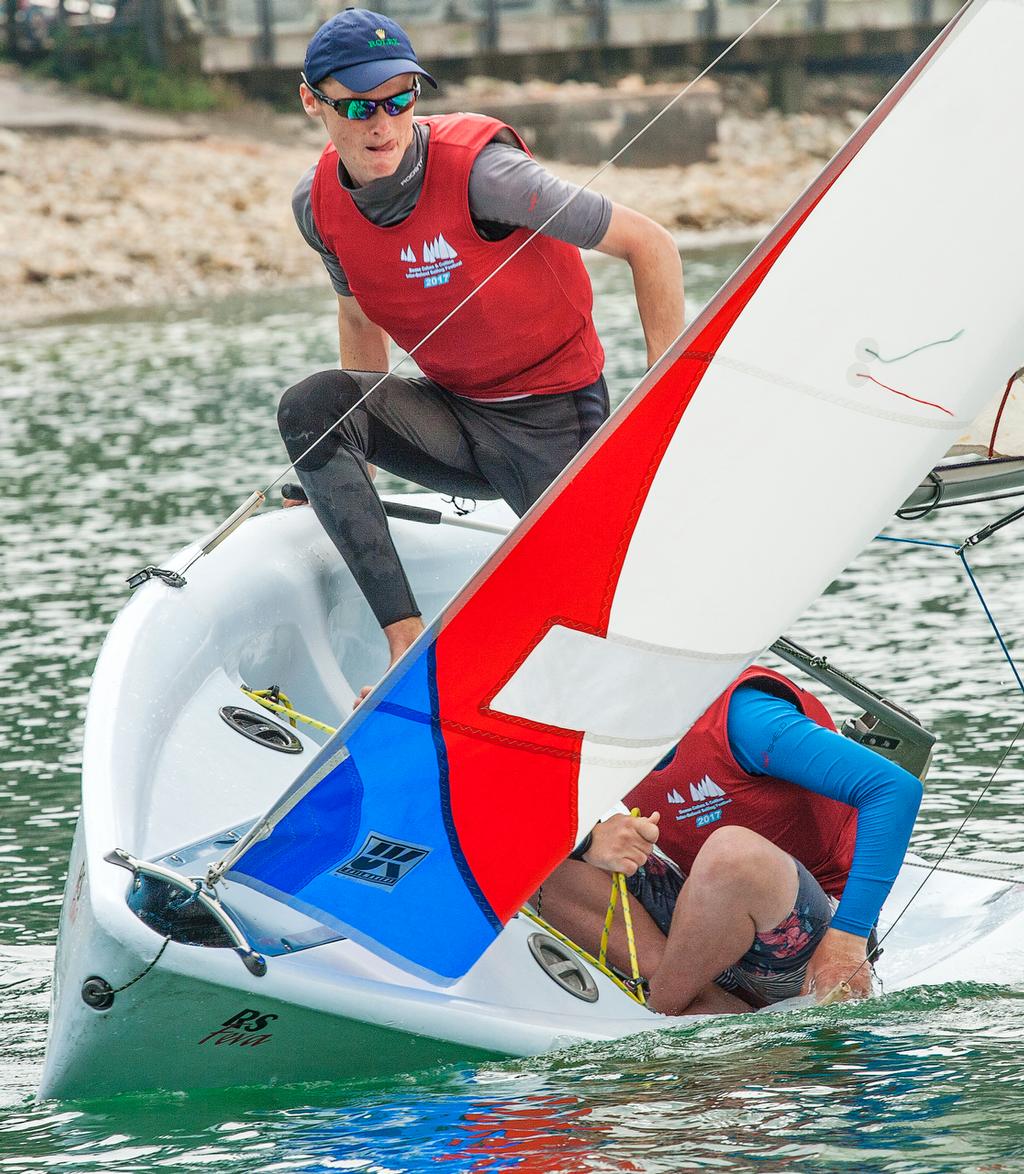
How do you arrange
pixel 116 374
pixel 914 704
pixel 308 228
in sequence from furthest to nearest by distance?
pixel 116 374 → pixel 914 704 → pixel 308 228

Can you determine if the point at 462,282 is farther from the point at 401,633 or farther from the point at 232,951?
the point at 232,951

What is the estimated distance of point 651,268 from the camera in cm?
358

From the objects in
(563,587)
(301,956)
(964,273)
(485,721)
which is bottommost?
(301,956)

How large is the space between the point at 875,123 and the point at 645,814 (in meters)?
1.32

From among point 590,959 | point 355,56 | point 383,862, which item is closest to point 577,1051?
point 590,959

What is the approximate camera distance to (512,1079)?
10.3 ft

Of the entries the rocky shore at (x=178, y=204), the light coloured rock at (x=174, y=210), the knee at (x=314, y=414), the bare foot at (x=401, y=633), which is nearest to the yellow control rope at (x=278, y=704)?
the bare foot at (x=401, y=633)

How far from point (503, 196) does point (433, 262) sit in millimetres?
193

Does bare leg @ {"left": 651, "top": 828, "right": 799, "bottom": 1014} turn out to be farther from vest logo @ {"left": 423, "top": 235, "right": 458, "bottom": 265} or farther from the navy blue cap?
the navy blue cap

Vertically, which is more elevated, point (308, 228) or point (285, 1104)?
point (308, 228)

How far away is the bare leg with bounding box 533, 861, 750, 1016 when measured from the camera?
3402mm

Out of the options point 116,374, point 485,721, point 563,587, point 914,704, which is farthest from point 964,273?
point 116,374

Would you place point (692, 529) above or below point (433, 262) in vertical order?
below

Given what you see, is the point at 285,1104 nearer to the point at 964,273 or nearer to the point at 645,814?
the point at 645,814
